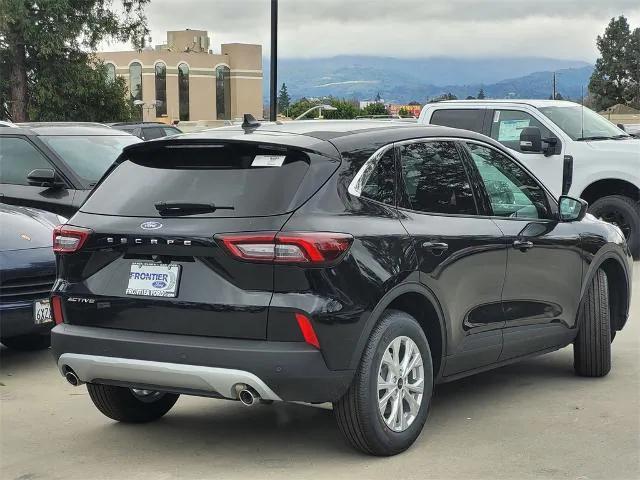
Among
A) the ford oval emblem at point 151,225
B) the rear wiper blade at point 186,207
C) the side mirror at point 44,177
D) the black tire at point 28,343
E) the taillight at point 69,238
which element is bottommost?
the black tire at point 28,343

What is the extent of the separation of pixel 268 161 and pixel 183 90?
139960mm

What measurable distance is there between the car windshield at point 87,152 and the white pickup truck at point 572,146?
5183 mm

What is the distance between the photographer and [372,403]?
4949 mm

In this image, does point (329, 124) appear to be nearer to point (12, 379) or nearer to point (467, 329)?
point (467, 329)

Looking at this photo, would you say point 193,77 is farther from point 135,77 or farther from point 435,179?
point 435,179

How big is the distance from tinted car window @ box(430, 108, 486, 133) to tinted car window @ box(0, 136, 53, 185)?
594 cm

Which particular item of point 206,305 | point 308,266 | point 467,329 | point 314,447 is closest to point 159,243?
point 206,305

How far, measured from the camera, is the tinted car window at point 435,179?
5602mm

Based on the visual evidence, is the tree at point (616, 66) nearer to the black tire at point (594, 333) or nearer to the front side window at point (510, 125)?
the front side window at point (510, 125)

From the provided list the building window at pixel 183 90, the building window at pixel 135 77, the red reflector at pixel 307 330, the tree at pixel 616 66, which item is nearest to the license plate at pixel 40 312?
the red reflector at pixel 307 330

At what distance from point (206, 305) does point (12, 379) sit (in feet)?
10.1

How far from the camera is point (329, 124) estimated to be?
19.1 feet

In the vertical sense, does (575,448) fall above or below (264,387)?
below

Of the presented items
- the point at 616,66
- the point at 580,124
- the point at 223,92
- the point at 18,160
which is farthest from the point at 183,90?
the point at 18,160
